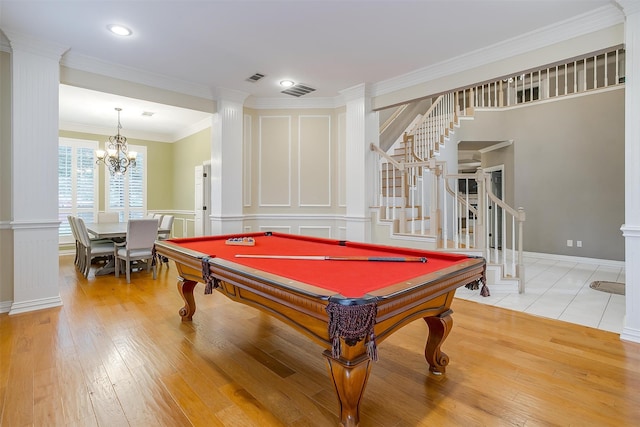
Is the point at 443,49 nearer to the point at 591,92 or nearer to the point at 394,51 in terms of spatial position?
the point at 394,51

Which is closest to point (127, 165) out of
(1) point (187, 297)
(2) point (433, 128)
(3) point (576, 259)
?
(1) point (187, 297)

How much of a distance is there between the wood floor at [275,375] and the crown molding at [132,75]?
2.92m

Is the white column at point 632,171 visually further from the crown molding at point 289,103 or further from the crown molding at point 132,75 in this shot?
the crown molding at point 132,75

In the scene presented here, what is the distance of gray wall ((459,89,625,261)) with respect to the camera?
566cm

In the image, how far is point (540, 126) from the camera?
6531 millimetres

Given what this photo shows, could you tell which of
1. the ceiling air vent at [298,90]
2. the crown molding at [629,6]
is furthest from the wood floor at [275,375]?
the ceiling air vent at [298,90]

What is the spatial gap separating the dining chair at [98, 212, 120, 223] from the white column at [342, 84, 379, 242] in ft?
17.3

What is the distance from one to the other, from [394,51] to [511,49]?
1260 mm

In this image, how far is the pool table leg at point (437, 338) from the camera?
203cm

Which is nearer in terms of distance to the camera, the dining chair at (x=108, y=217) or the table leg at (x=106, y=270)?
the table leg at (x=106, y=270)

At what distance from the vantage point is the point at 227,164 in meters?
5.02

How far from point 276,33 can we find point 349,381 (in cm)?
329

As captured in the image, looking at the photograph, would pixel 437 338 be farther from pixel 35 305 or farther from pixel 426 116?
pixel 426 116

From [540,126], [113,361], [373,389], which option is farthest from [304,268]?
[540,126]
